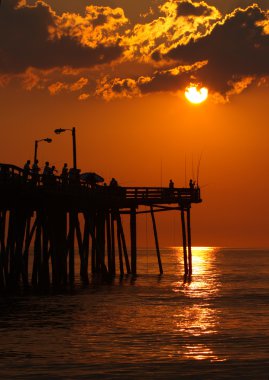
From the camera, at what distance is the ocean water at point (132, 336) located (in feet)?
83.6

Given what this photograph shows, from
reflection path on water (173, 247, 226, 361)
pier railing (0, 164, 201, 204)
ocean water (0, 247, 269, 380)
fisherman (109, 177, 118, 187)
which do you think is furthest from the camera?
fisherman (109, 177, 118, 187)

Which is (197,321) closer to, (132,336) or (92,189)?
(132,336)

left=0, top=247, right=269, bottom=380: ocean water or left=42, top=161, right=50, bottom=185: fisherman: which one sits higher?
left=42, top=161, right=50, bottom=185: fisherman

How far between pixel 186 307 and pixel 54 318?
8.90 meters

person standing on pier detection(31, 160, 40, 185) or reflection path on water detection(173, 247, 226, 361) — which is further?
person standing on pier detection(31, 160, 40, 185)

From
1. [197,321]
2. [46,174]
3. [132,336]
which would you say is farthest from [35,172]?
[132,336]

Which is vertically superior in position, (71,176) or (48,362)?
(71,176)

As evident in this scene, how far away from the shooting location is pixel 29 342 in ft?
100

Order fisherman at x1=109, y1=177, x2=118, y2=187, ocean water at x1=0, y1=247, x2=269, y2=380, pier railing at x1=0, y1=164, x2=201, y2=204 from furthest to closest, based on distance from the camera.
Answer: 1. fisherman at x1=109, y1=177, x2=118, y2=187
2. pier railing at x1=0, y1=164, x2=201, y2=204
3. ocean water at x1=0, y1=247, x2=269, y2=380

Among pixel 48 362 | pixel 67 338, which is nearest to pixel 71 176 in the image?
pixel 67 338

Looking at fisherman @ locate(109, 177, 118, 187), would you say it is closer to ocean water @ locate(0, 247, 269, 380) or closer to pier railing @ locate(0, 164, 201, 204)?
pier railing @ locate(0, 164, 201, 204)

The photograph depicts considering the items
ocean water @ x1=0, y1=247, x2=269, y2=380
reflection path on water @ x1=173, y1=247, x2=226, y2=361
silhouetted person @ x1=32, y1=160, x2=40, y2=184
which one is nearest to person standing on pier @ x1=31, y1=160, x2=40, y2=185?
silhouetted person @ x1=32, y1=160, x2=40, y2=184

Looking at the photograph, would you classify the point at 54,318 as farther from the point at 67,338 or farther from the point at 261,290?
the point at 261,290

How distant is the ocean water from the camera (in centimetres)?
2547
